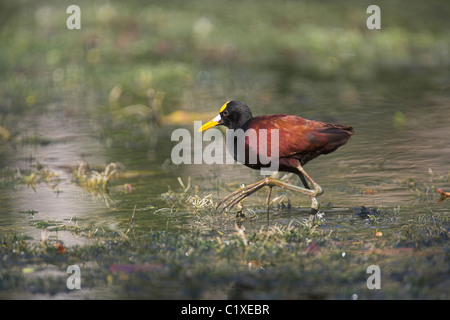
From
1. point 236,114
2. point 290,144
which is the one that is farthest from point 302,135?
point 236,114

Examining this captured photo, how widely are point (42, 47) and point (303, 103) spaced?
7236 mm

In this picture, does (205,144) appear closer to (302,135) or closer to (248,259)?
(302,135)

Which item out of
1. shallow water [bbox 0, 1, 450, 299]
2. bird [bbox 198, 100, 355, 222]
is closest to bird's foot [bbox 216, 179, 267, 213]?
bird [bbox 198, 100, 355, 222]

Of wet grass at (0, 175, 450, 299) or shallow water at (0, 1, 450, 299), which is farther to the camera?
shallow water at (0, 1, 450, 299)

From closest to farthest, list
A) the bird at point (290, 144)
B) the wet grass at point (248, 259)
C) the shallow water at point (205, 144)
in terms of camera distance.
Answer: the wet grass at point (248, 259) → the shallow water at point (205, 144) → the bird at point (290, 144)

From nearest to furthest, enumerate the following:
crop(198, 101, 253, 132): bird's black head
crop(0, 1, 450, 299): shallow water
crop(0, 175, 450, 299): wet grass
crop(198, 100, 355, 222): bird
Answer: crop(0, 175, 450, 299): wet grass < crop(0, 1, 450, 299): shallow water < crop(198, 100, 355, 222): bird < crop(198, 101, 253, 132): bird's black head

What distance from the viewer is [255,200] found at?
8.58 m

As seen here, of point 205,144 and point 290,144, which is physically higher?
point 290,144

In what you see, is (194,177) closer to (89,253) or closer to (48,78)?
(89,253)

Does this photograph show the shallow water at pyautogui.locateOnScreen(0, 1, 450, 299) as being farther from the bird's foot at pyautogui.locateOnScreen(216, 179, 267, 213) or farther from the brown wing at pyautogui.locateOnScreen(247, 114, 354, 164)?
the brown wing at pyautogui.locateOnScreen(247, 114, 354, 164)

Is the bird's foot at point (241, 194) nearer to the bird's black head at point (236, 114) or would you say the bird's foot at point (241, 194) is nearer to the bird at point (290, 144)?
the bird at point (290, 144)

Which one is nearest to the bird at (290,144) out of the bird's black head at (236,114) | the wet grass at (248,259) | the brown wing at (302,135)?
the brown wing at (302,135)

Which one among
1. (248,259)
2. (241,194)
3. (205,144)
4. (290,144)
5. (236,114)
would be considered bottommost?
(248,259)

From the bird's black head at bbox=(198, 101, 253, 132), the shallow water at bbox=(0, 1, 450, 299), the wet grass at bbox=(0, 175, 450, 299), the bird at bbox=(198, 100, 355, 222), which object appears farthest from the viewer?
the bird's black head at bbox=(198, 101, 253, 132)
